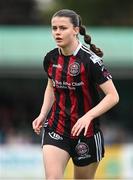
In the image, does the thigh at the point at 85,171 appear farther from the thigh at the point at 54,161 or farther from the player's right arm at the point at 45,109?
the player's right arm at the point at 45,109

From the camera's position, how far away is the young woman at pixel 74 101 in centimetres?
735

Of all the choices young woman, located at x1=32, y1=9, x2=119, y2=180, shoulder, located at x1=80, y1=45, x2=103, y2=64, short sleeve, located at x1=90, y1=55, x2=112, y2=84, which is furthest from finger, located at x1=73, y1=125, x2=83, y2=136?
shoulder, located at x1=80, y1=45, x2=103, y2=64

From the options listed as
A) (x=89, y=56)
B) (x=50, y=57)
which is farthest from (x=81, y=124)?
(x=50, y=57)

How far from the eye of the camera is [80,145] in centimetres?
759

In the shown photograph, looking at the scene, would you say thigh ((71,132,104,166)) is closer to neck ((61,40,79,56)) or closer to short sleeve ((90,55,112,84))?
short sleeve ((90,55,112,84))

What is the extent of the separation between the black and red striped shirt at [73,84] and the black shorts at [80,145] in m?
0.05

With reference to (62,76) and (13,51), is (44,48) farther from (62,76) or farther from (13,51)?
(62,76)

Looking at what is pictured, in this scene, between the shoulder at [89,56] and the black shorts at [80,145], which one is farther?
the black shorts at [80,145]

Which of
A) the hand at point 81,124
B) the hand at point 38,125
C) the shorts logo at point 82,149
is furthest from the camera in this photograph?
the hand at point 38,125

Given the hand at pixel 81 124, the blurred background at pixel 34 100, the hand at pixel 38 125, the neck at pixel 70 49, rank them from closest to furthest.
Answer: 1. the hand at pixel 81 124
2. the neck at pixel 70 49
3. the hand at pixel 38 125
4. the blurred background at pixel 34 100

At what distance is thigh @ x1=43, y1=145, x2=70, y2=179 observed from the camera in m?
7.36

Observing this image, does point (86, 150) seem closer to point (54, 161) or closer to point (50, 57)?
point (54, 161)

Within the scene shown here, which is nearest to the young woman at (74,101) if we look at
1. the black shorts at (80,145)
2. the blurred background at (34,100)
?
the black shorts at (80,145)

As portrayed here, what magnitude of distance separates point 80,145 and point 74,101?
16.1 inches
